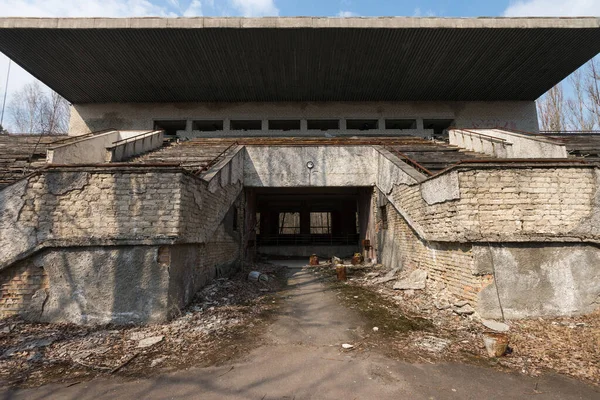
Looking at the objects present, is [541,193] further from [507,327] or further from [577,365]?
[577,365]

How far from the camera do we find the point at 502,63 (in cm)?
1509

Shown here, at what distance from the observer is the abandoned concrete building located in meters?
5.36

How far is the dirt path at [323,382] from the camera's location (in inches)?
131

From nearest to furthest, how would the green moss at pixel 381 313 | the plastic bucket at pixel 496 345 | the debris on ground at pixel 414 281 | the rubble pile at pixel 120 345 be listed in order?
1. the rubble pile at pixel 120 345
2. the plastic bucket at pixel 496 345
3. the green moss at pixel 381 313
4. the debris on ground at pixel 414 281

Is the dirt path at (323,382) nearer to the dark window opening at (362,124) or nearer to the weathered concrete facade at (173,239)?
the weathered concrete facade at (173,239)

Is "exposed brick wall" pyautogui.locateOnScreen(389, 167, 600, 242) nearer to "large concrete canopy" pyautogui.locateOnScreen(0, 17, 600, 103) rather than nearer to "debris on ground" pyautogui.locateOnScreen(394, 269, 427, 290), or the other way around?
"debris on ground" pyautogui.locateOnScreen(394, 269, 427, 290)

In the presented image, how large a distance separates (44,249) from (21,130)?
25.2m

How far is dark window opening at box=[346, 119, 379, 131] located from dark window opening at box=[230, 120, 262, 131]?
5661mm

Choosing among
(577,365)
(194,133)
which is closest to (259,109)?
(194,133)

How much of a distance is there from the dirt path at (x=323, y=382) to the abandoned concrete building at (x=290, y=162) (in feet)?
6.03

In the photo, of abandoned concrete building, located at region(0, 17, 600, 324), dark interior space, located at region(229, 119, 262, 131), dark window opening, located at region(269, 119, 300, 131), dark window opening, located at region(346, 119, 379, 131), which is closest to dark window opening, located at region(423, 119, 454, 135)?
abandoned concrete building, located at region(0, 17, 600, 324)

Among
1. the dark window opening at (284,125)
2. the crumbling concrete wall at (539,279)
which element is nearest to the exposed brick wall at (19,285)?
the crumbling concrete wall at (539,279)

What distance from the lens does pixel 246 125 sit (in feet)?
61.9

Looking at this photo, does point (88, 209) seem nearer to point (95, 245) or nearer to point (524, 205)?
point (95, 245)
